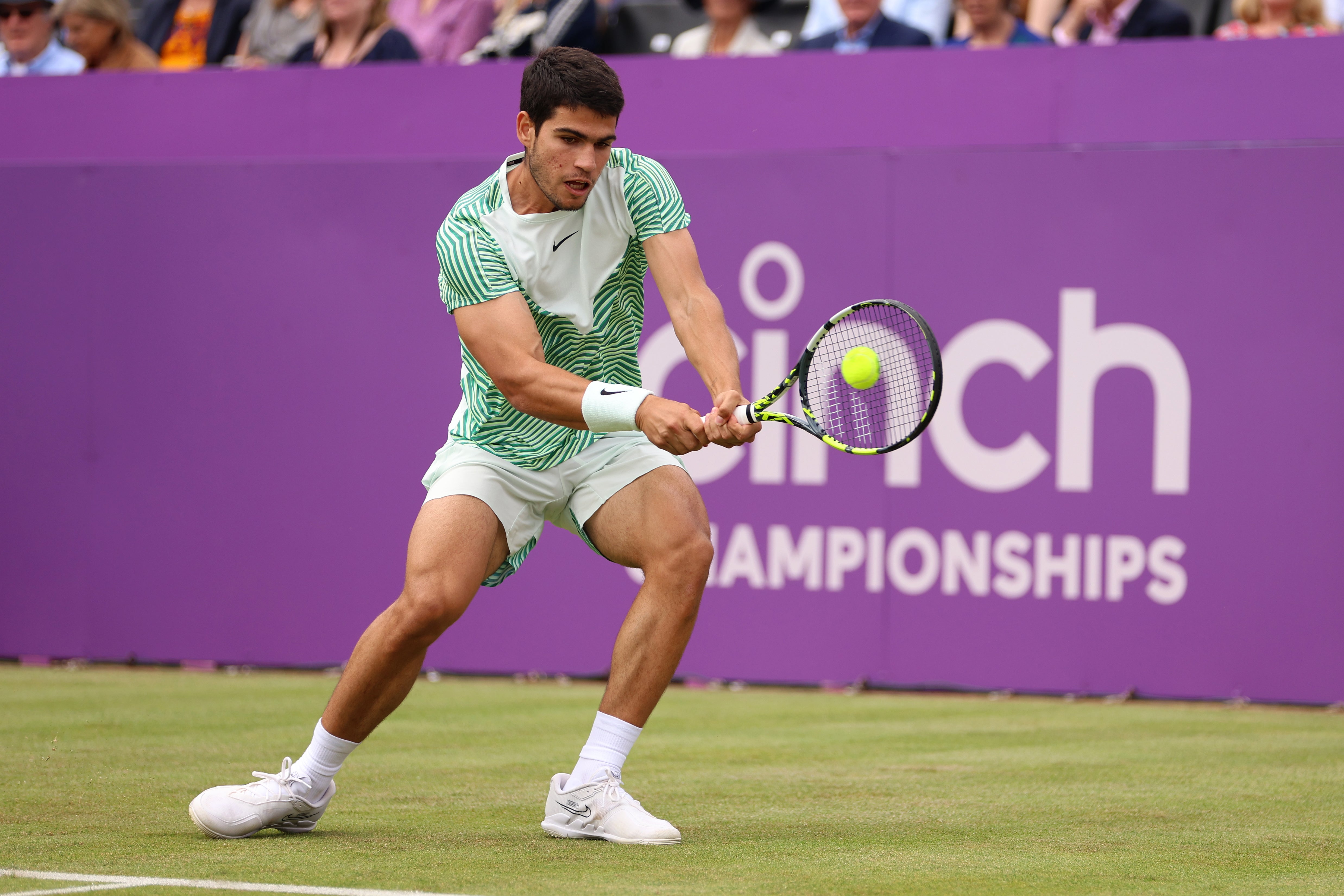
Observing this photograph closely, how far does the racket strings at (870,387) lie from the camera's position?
14.1ft

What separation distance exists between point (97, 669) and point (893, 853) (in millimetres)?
4818

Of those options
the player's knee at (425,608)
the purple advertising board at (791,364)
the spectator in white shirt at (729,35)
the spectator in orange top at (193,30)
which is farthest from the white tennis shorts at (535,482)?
the spectator in orange top at (193,30)

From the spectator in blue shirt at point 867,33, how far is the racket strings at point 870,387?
241 centimetres

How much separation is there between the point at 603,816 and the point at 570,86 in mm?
1580

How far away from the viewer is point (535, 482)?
4.10 meters

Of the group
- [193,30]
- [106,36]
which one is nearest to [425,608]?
[106,36]

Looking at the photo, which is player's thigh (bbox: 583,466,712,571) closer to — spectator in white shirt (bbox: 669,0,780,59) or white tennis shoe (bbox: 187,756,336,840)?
white tennis shoe (bbox: 187,756,336,840)

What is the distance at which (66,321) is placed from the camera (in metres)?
7.70

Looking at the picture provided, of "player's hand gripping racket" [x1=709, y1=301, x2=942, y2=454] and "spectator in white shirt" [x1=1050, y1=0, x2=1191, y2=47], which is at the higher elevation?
"spectator in white shirt" [x1=1050, y1=0, x2=1191, y2=47]

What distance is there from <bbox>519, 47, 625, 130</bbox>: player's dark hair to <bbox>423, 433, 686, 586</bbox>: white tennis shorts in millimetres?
741

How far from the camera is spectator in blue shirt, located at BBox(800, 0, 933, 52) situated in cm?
783

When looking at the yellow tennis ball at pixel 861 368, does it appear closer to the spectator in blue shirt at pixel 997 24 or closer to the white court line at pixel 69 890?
the white court line at pixel 69 890

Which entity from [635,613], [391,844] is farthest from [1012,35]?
[391,844]

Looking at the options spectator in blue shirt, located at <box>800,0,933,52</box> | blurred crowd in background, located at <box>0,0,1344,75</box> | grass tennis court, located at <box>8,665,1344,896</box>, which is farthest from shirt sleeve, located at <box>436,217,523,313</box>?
spectator in blue shirt, located at <box>800,0,933,52</box>
